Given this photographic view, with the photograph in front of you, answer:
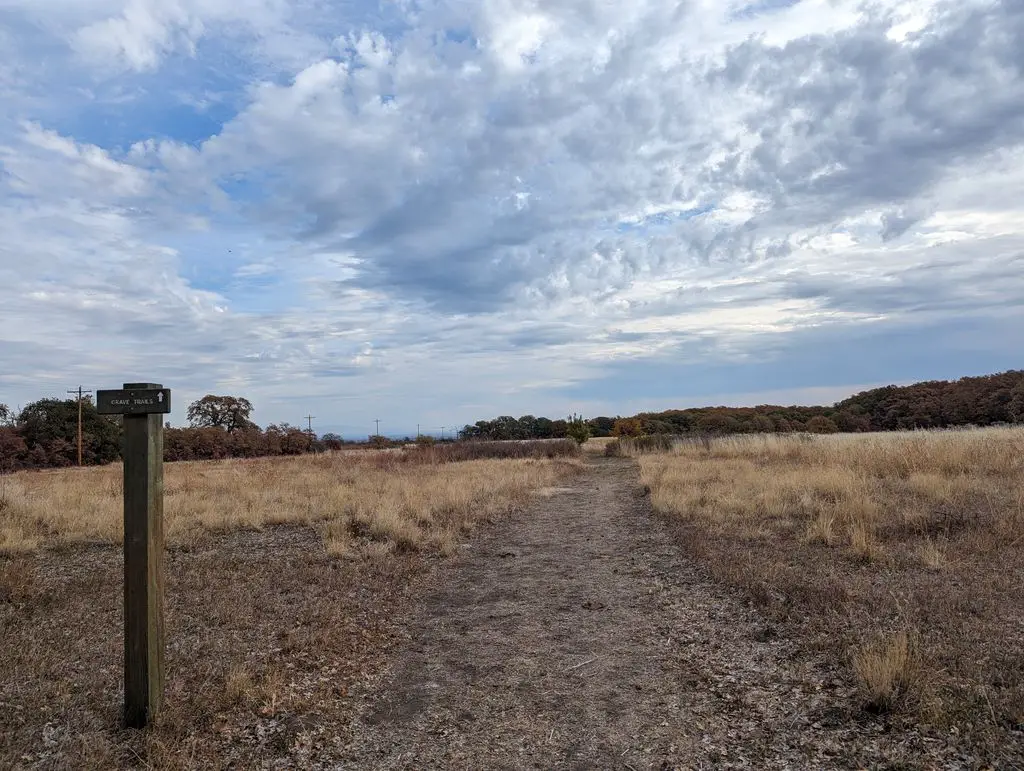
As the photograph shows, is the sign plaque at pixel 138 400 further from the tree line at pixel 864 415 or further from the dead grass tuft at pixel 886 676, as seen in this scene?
the tree line at pixel 864 415

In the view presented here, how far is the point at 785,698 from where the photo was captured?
4.35 m

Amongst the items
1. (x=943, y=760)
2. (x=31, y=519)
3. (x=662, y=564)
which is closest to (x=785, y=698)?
(x=943, y=760)

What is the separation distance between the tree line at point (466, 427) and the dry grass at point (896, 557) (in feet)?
70.5

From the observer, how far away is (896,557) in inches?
304

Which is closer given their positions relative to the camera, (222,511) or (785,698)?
(785,698)

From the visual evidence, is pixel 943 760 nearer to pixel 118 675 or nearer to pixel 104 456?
pixel 118 675

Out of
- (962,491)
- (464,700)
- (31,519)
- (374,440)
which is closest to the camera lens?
(464,700)

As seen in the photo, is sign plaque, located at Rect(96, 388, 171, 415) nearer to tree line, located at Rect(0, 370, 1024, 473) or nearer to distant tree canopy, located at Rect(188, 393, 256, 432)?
tree line, located at Rect(0, 370, 1024, 473)

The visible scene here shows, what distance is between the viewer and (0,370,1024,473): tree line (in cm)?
3791

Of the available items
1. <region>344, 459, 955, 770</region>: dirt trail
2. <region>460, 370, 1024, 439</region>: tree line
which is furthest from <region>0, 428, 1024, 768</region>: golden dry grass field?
<region>460, 370, 1024, 439</region>: tree line

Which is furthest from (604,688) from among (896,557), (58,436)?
(58,436)

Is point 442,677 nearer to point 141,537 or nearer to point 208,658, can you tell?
point 208,658

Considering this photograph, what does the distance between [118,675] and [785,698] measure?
4.65 meters

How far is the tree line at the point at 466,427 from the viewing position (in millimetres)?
37906
